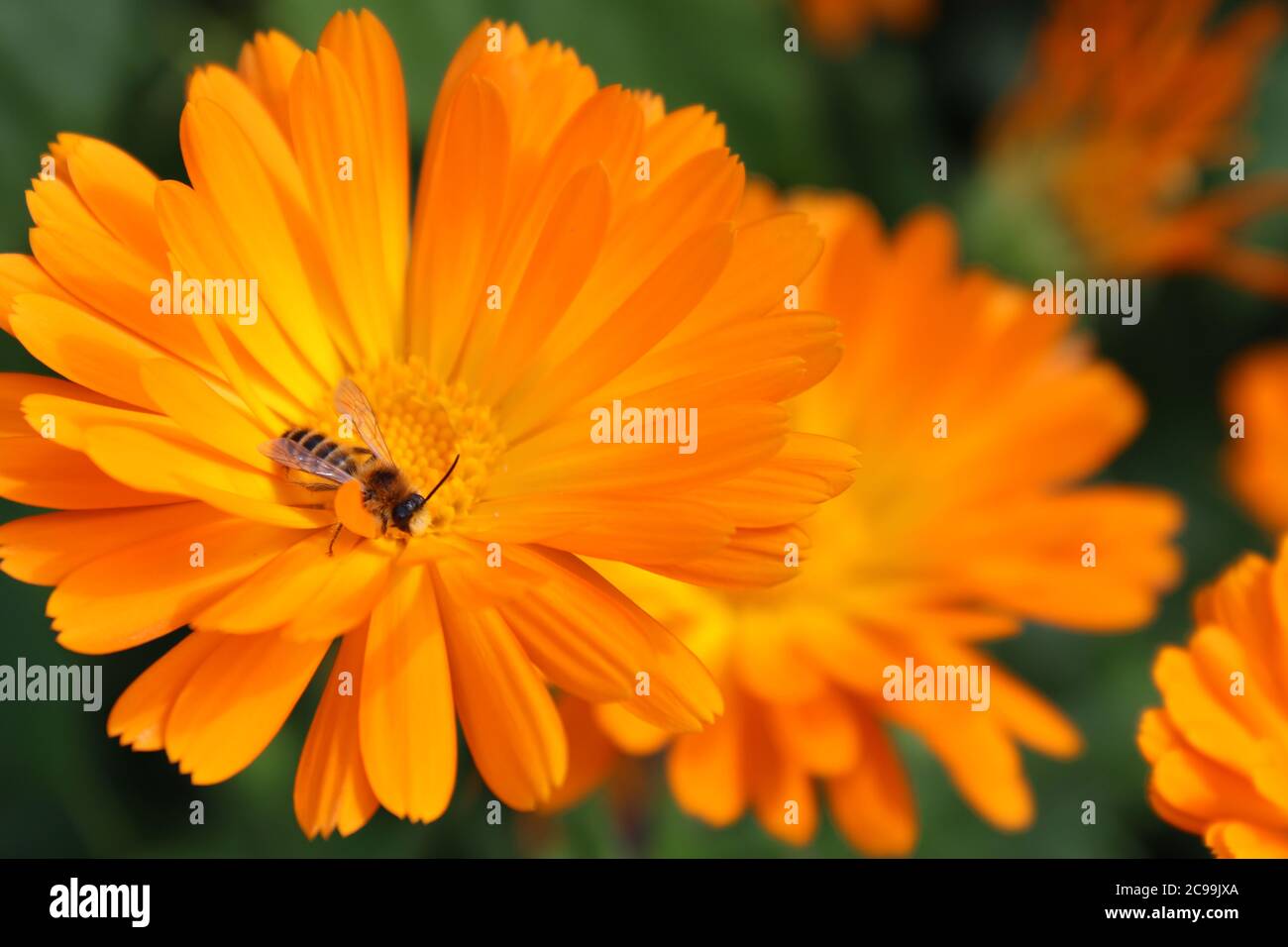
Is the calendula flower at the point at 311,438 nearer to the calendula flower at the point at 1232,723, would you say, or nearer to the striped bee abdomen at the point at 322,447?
the striped bee abdomen at the point at 322,447

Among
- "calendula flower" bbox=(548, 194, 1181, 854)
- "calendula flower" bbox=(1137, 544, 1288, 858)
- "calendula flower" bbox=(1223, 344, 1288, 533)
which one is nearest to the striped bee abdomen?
"calendula flower" bbox=(548, 194, 1181, 854)

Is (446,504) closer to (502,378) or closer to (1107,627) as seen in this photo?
A: (502,378)

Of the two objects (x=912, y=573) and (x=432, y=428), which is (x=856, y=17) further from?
(x=432, y=428)

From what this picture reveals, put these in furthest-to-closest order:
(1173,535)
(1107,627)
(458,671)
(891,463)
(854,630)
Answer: (1173,535)
(891,463)
(854,630)
(1107,627)
(458,671)

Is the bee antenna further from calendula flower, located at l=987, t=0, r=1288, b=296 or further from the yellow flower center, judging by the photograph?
calendula flower, located at l=987, t=0, r=1288, b=296

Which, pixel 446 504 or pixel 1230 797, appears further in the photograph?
pixel 446 504
